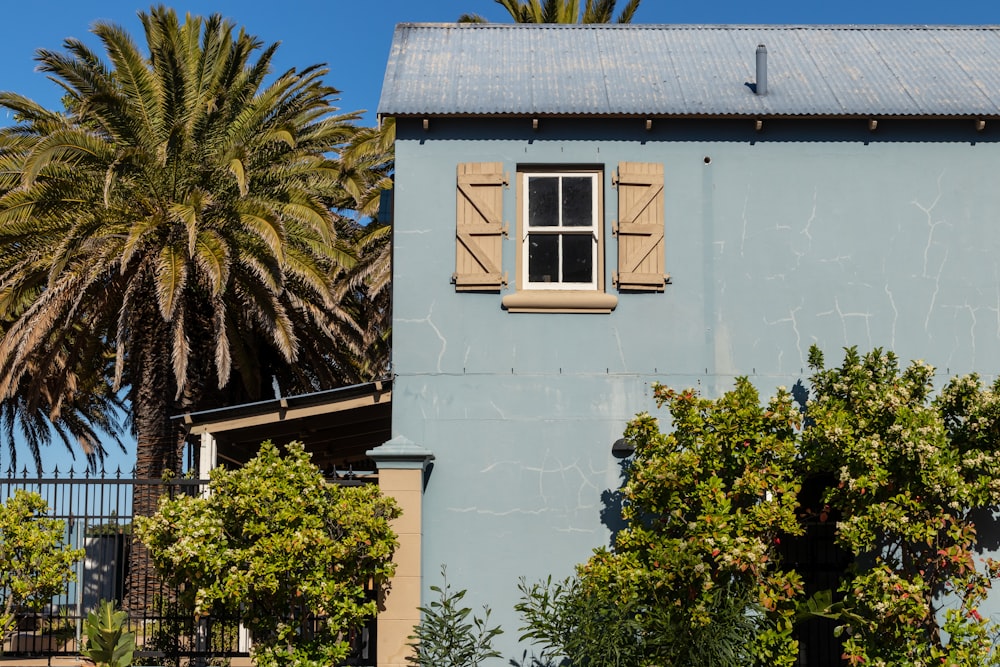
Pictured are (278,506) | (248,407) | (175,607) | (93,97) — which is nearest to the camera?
(278,506)

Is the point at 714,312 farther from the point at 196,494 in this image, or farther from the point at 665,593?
the point at 196,494

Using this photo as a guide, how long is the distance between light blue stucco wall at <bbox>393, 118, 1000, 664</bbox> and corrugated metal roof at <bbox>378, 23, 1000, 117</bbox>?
256 millimetres

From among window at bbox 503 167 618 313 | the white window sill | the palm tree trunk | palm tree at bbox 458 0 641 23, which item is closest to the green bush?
the white window sill

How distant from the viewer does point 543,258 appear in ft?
42.0

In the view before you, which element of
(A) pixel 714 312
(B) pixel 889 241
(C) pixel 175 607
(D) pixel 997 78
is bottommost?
(C) pixel 175 607

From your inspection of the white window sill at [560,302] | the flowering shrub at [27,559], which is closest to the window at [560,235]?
the white window sill at [560,302]

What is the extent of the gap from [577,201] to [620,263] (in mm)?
927

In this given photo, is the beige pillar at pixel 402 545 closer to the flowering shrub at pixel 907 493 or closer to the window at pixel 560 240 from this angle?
the window at pixel 560 240

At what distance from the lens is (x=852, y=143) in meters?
13.1

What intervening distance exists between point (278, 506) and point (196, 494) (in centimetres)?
222

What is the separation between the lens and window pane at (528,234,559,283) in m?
12.8

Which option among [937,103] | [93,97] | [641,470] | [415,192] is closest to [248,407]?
[415,192]

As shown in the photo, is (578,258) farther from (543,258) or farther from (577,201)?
(577,201)

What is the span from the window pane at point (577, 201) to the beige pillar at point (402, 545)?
3.06m
